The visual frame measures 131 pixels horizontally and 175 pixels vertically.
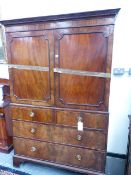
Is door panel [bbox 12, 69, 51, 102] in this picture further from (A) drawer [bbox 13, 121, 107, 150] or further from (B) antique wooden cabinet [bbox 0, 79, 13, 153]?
(B) antique wooden cabinet [bbox 0, 79, 13, 153]

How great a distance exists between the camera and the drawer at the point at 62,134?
1.73 m

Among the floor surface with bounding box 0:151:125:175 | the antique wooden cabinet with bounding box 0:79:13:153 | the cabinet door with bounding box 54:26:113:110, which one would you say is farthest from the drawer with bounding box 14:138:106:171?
the cabinet door with bounding box 54:26:113:110

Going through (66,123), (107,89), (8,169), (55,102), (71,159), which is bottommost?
(8,169)

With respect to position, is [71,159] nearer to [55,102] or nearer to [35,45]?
[55,102]

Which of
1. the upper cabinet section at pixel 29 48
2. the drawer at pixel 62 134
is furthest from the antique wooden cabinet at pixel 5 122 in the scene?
the upper cabinet section at pixel 29 48

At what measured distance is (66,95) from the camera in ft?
5.64

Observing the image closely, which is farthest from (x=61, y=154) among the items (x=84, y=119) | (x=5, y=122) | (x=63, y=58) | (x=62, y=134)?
(x=63, y=58)

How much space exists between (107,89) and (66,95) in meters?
0.42

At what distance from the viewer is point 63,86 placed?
5.59ft

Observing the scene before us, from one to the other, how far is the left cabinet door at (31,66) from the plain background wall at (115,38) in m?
0.63

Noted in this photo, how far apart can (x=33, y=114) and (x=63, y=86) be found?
0.50 meters

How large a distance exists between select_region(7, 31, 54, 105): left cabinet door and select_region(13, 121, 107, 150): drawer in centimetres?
30

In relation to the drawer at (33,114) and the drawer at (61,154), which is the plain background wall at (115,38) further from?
the drawer at (33,114)

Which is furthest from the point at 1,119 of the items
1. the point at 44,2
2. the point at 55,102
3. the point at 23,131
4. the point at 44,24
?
the point at 44,2
